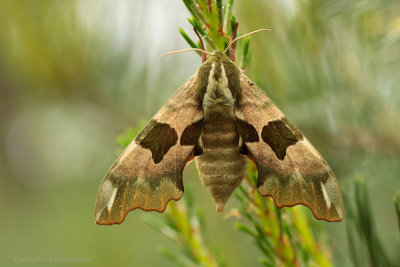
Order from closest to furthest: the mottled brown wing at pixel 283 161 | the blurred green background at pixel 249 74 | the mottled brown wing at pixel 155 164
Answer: the mottled brown wing at pixel 283 161
the mottled brown wing at pixel 155 164
the blurred green background at pixel 249 74

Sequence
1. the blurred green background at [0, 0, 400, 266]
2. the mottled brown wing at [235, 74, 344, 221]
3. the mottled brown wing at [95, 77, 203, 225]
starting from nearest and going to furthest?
the mottled brown wing at [235, 74, 344, 221], the mottled brown wing at [95, 77, 203, 225], the blurred green background at [0, 0, 400, 266]

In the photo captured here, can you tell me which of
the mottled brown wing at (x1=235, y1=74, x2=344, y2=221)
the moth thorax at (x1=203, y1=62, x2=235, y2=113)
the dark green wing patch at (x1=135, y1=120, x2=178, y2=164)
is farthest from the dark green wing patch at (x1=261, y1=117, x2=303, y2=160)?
the dark green wing patch at (x1=135, y1=120, x2=178, y2=164)

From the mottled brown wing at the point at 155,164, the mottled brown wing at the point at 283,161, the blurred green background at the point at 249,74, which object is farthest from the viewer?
the blurred green background at the point at 249,74

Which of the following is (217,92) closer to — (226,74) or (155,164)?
(226,74)

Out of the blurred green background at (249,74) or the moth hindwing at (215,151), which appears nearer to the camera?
the moth hindwing at (215,151)

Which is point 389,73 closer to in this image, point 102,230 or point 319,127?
point 319,127

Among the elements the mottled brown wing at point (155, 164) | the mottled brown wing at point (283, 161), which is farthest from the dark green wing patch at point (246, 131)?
the mottled brown wing at point (155, 164)

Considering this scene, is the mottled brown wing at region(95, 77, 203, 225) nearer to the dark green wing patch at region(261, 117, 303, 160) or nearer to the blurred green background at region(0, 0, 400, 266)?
the blurred green background at region(0, 0, 400, 266)

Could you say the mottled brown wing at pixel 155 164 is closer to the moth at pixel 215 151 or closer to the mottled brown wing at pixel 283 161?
the moth at pixel 215 151

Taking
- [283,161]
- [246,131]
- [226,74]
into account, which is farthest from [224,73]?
[283,161]
